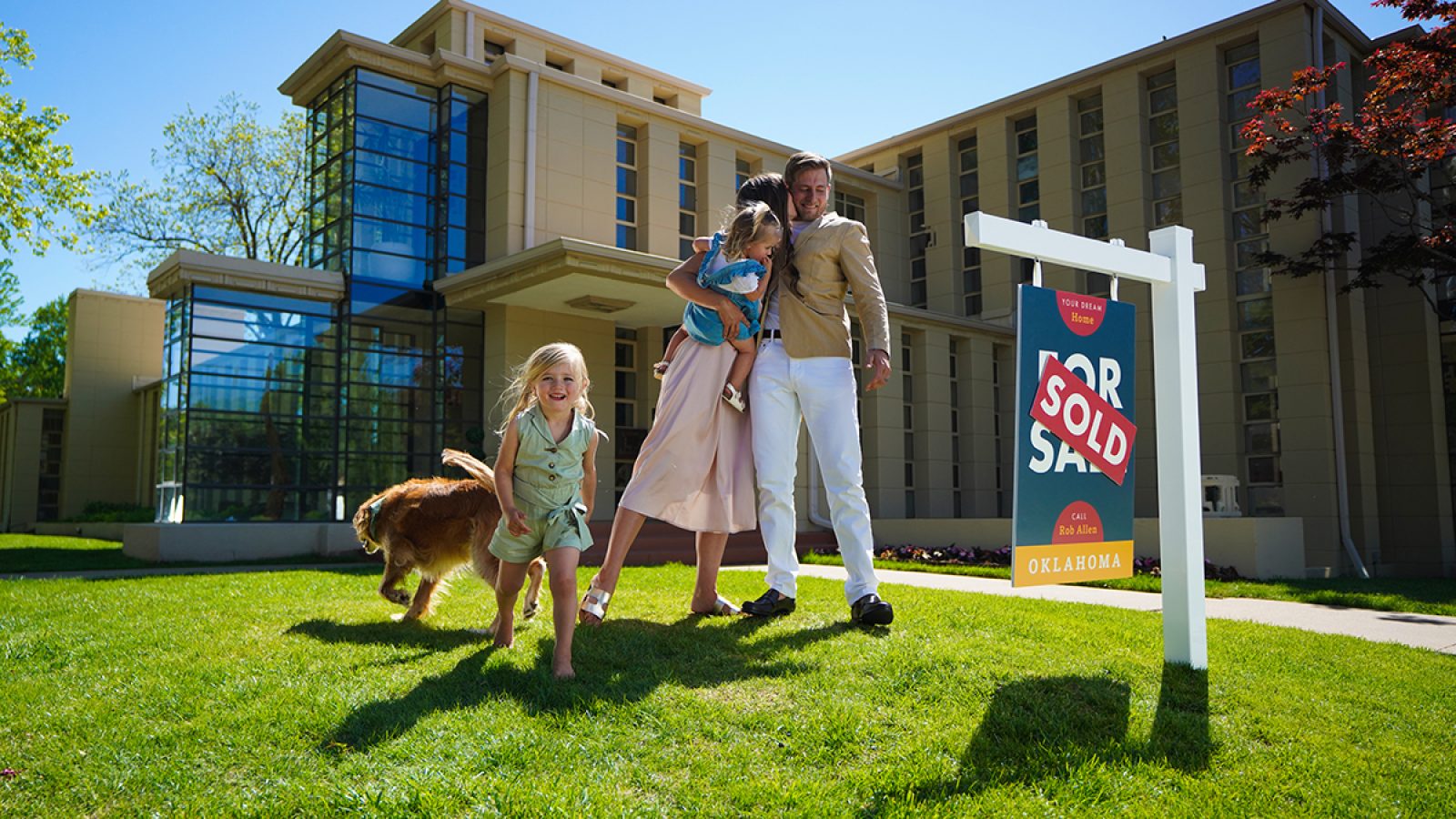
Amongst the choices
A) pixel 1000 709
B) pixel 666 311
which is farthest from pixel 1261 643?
pixel 666 311

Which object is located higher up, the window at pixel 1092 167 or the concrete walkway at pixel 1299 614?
the window at pixel 1092 167

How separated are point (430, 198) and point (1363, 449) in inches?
569

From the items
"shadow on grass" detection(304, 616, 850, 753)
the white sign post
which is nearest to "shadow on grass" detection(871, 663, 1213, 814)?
the white sign post

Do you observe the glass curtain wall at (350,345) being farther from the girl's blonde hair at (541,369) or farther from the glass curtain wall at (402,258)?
the girl's blonde hair at (541,369)

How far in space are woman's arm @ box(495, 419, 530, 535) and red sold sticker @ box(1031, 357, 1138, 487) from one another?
1.99 m

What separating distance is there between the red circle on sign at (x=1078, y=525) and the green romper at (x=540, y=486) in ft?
5.97

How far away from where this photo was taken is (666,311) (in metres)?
14.7

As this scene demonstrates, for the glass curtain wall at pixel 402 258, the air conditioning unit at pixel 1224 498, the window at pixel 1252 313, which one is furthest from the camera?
the window at pixel 1252 313

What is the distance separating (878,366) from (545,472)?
157 cm

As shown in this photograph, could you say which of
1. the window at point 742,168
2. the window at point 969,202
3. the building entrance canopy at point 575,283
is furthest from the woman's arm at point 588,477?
the window at point 969,202

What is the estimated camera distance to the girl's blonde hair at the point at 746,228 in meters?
4.33

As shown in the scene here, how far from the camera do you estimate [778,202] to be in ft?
15.0

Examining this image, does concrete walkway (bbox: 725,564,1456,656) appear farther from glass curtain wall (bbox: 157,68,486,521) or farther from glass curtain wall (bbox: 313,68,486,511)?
glass curtain wall (bbox: 157,68,486,521)

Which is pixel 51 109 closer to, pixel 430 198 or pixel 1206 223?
pixel 430 198
